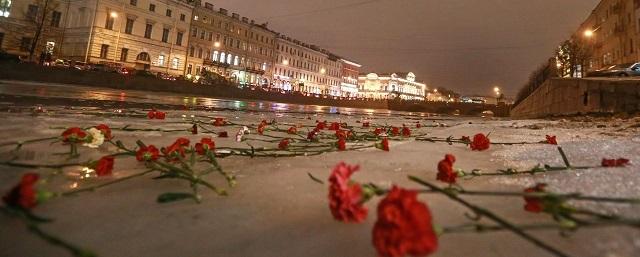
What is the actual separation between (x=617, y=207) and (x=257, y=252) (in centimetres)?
113

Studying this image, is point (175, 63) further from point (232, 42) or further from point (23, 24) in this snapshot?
point (23, 24)

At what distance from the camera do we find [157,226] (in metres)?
1.02

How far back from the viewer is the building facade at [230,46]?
55.9 m

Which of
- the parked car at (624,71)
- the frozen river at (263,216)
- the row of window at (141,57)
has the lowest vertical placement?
the frozen river at (263,216)

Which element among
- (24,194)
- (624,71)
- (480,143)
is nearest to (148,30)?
(624,71)

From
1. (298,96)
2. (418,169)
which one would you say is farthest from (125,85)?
(418,169)

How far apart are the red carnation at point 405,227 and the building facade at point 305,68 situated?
73.5 metres

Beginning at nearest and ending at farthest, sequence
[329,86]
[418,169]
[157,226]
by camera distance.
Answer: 1. [157,226]
2. [418,169]
3. [329,86]

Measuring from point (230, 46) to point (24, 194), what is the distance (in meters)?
66.6

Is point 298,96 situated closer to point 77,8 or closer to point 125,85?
point 125,85

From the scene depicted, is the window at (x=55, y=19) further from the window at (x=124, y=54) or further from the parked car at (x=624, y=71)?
the parked car at (x=624, y=71)

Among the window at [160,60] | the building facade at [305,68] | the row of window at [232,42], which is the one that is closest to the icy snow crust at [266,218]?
the window at [160,60]

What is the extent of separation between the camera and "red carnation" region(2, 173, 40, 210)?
799mm

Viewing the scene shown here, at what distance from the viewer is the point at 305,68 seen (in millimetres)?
86562
